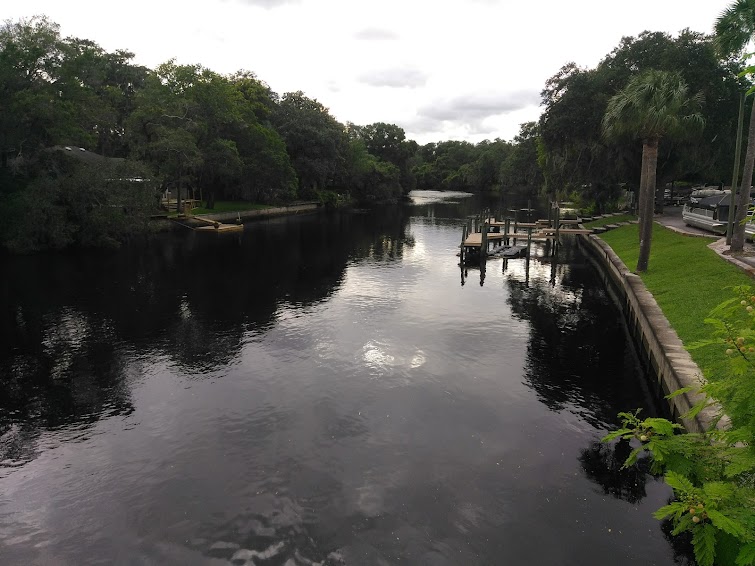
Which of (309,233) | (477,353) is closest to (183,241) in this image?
(309,233)

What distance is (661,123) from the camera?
26.6 m

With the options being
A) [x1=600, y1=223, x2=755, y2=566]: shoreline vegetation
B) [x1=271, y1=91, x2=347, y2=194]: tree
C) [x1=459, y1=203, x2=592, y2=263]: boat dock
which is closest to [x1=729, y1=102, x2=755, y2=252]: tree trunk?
[x1=459, y1=203, x2=592, y2=263]: boat dock

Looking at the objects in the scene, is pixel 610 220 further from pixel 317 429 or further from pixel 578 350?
pixel 317 429

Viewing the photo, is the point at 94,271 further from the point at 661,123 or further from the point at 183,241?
the point at 661,123

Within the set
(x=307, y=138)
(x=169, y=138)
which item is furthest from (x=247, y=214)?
(x=307, y=138)

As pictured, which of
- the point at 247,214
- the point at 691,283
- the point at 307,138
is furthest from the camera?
the point at 307,138

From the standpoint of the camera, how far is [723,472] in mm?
7082

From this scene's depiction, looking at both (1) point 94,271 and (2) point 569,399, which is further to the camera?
(1) point 94,271

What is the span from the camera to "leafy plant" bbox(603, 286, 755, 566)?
5.85m

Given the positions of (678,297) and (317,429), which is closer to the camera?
(317,429)

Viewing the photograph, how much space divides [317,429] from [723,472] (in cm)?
1081

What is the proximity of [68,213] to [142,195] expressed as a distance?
271 inches

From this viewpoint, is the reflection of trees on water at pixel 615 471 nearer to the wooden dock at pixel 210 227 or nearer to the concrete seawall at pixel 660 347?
the concrete seawall at pixel 660 347

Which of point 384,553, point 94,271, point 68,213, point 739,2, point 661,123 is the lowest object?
point 384,553
